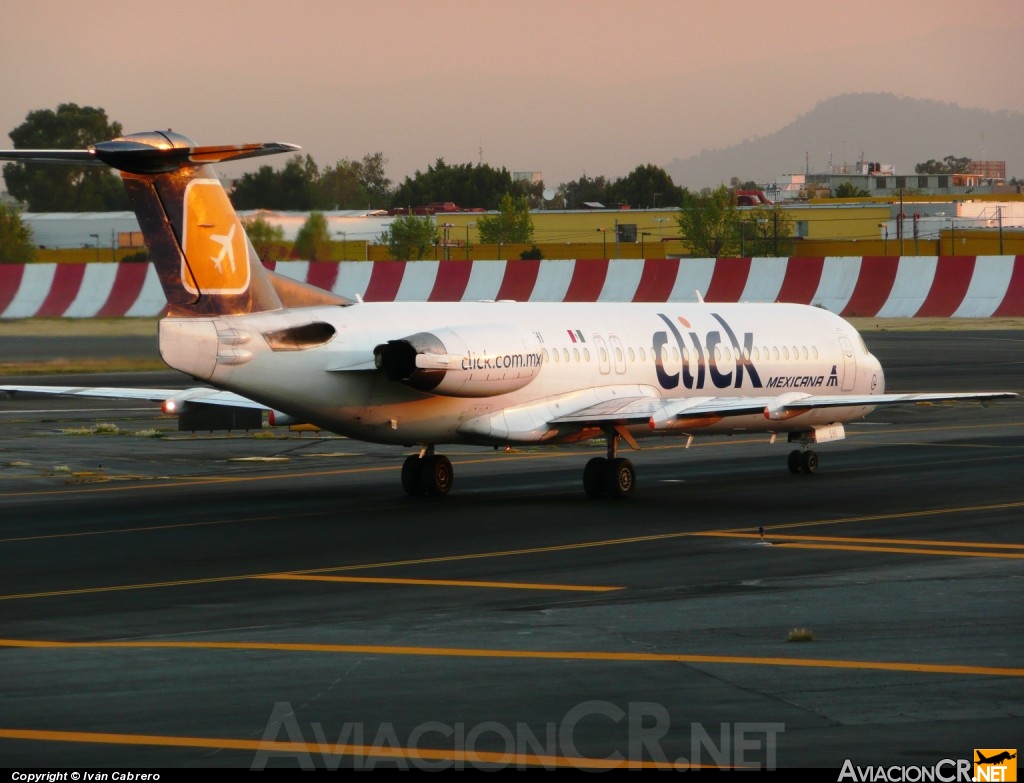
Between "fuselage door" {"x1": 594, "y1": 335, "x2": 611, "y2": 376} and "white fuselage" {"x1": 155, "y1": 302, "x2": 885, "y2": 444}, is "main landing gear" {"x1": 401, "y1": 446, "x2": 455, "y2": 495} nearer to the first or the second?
"white fuselage" {"x1": 155, "y1": 302, "x2": 885, "y2": 444}

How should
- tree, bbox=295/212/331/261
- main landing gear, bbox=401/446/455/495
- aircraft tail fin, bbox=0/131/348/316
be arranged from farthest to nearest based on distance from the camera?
tree, bbox=295/212/331/261, main landing gear, bbox=401/446/455/495, aircraft tail fin, bbox=0/131/348/316

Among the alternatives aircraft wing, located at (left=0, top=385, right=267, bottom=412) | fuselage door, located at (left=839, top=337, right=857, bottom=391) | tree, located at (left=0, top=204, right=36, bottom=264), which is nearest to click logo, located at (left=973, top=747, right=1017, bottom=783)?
aircraft wing, located at (left=0, top=385, right=267, bottom=412)

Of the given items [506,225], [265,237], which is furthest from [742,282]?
[506,225]

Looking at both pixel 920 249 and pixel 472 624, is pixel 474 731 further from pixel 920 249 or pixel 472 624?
pixel 920 249

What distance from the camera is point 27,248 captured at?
60.1m

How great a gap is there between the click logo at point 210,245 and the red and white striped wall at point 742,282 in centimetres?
3974

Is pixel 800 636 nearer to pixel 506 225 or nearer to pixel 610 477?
pixel 610 477

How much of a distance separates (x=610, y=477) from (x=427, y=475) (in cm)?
310

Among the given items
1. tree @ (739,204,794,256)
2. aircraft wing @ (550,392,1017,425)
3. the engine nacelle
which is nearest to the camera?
the engine nacelle

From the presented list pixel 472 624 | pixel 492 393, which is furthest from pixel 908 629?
pixel 492 393

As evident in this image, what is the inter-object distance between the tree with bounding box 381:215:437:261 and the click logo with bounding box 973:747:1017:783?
223 ft

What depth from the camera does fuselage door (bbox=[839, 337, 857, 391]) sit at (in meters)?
32.9

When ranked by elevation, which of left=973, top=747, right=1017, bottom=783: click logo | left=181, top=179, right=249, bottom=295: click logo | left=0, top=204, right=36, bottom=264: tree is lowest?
left=973, top=747, right=1017, bottom=783: click logo

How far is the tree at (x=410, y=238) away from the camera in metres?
81.1
